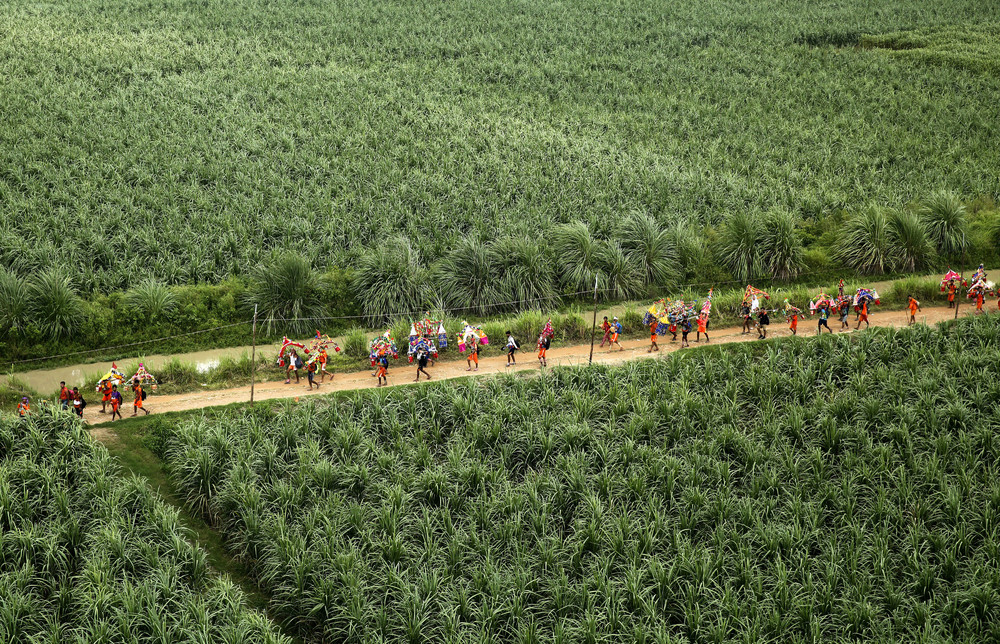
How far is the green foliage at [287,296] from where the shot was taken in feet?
79.8

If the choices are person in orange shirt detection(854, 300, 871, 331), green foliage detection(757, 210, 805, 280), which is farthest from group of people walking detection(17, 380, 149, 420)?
green foliage detection(757, 210, 805, 280)

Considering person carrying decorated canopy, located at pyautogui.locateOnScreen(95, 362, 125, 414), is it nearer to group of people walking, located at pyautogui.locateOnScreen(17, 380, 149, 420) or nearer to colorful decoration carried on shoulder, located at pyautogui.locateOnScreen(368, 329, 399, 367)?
group of people walking, located at pyautogui.locateOnScreen(17, 380, 149, 420)

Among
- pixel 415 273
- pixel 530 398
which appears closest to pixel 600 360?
pixel 530 398

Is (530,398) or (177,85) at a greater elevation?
(177,85)

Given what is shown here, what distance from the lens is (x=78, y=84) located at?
3856cm

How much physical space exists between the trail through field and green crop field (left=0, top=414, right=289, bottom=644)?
1.94m

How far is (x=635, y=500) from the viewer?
16734mm

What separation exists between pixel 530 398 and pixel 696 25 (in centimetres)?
3919

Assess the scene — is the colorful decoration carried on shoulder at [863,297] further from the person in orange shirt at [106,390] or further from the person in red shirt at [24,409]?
the person in red shirt at [24,409]

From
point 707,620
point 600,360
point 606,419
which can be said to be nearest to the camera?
point 707,620

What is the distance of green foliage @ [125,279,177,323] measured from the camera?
2372cm

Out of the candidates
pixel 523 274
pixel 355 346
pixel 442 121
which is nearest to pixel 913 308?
pixel 523 274

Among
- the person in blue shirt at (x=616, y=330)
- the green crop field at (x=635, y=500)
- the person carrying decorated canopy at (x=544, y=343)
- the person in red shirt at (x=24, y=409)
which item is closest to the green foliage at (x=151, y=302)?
the person in red shirt at (x=24, y=409)

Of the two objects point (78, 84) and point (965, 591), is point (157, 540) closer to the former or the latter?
point (965, 591)
